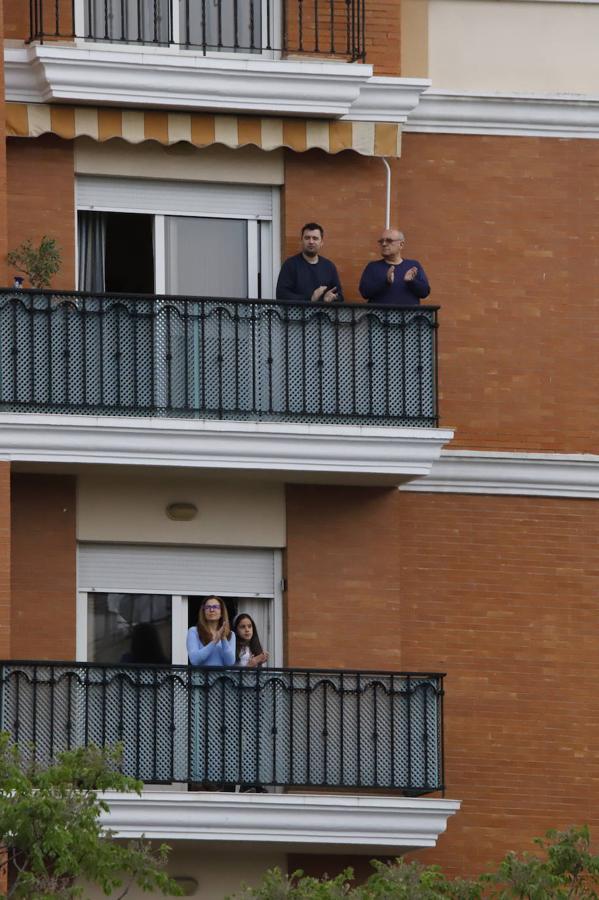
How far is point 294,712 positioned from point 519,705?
248 centimetres

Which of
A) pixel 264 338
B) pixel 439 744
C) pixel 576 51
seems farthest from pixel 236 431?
pixel 576 51

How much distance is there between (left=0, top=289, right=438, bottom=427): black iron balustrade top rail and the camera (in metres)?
30.0

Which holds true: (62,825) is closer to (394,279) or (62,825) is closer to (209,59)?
(394,279)

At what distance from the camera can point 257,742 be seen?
29812 mm

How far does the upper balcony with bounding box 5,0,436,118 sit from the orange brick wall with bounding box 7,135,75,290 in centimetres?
52

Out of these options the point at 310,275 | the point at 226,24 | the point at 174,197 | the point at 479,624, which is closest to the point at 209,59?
the point at 226,24

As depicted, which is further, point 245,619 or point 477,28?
point 477,28

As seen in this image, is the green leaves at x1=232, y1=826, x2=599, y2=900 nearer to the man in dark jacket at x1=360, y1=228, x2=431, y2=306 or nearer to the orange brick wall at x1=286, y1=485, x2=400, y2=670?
the orange brick wall at x1=286, y1=485, x2=400, y2=670

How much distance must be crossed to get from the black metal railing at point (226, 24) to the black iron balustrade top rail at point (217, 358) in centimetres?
273

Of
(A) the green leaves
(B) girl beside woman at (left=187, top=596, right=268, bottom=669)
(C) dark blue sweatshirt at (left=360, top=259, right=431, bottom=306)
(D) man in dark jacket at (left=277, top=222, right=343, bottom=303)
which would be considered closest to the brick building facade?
(C) dark blue sweatshirt at (left=360, top=259, right=431, bottom=306)

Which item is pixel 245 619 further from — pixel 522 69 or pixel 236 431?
pixel 522 69

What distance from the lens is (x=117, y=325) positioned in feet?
99.3

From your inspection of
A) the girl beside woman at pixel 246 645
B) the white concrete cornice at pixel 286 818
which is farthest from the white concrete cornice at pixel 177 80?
the white concrete cornice at pixel 286 818

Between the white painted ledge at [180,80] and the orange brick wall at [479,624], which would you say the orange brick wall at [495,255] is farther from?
the orange brick wall at [479,624]
